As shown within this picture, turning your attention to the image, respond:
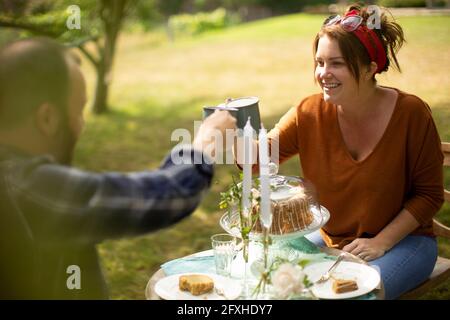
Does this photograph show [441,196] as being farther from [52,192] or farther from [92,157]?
[92,157]

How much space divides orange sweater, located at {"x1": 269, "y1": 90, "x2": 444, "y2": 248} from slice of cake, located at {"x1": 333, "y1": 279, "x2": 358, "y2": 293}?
0.63 meters

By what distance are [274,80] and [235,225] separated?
8.48 meters

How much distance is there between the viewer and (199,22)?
17641 mm

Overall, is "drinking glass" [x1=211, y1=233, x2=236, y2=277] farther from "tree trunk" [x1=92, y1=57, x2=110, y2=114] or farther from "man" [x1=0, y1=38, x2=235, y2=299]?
"tree trunk" [x1=92, y1=57, x2=110, y2=114]

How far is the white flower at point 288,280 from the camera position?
1.72m

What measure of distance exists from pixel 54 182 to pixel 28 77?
0.27 meters

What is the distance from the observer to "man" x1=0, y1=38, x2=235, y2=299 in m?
1.46

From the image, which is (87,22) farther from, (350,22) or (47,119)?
(47,119)

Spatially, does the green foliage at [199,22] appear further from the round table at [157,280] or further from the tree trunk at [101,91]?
the round table at [157,280]

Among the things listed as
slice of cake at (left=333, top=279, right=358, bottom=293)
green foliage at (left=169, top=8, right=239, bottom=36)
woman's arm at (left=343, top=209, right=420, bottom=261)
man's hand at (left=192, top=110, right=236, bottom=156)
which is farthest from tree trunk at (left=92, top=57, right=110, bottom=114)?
green foliage at (left=169, top=8, right=239, bottom=36)

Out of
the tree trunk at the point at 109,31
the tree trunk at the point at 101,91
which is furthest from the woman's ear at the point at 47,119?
the tree trunk at the point at 101,91

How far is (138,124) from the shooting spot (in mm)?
9242

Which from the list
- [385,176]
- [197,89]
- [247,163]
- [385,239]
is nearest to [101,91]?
[197,89]
